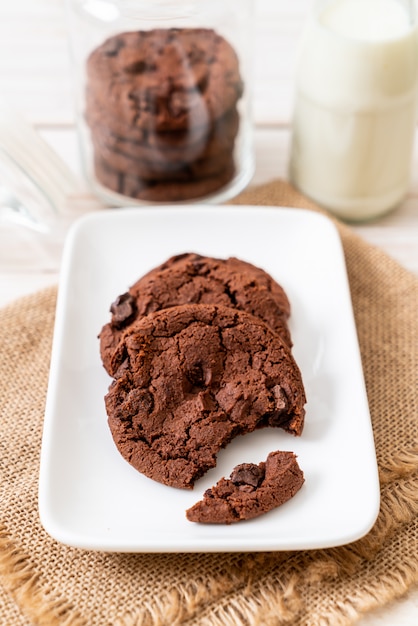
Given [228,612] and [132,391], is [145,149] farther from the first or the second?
[228,612]

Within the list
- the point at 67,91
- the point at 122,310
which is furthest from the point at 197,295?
the point at 67,91

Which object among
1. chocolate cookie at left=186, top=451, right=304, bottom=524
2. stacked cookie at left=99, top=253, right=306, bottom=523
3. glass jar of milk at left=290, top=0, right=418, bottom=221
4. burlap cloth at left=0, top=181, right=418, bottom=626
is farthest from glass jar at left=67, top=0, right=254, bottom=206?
chocolate cookie at left=186, top=451, right=304, bottom=524

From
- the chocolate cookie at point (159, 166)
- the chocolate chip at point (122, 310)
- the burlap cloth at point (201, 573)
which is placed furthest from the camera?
the chocolate cookie at point (159, 166)

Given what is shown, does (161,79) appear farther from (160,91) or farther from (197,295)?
(197,295)

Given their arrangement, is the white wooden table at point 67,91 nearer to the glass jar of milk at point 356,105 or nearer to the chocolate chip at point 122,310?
the glass jar of milk at point 356,105

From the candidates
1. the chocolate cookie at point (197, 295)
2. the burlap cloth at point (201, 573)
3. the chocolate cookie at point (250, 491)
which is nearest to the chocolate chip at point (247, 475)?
the chocolate cookie at point (250, 491)

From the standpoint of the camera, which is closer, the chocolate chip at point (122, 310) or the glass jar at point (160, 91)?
the chocolate chip at point (122, 310)

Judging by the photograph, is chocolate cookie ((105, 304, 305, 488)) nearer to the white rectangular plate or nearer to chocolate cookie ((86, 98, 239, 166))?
the white rectangular plate
